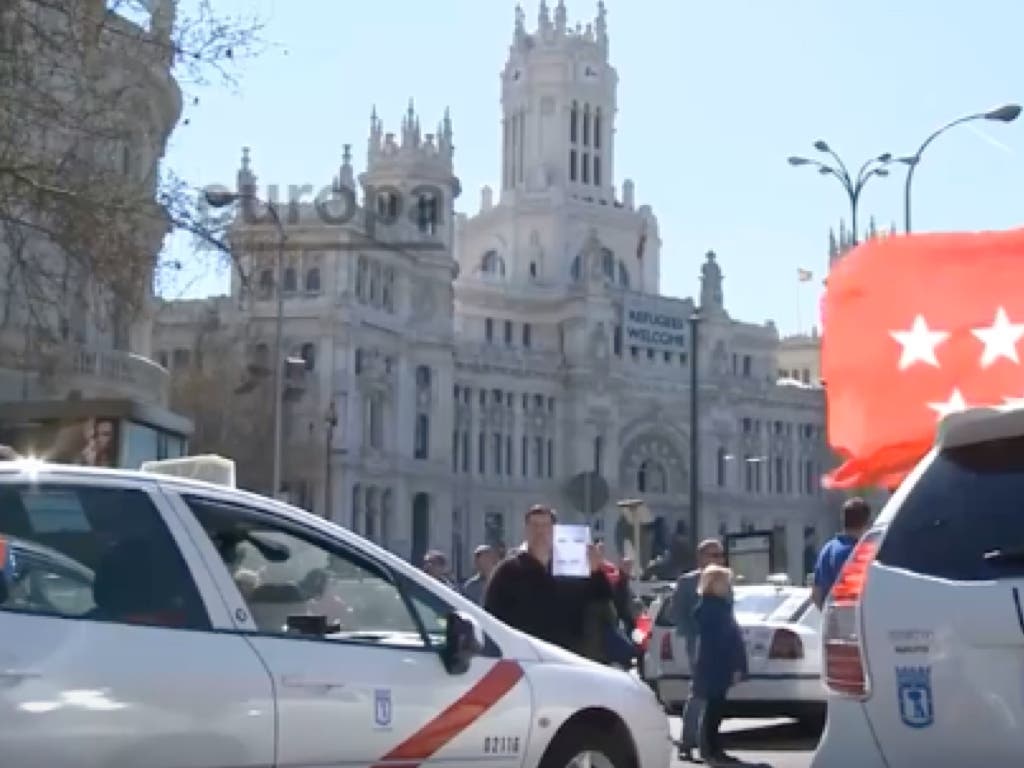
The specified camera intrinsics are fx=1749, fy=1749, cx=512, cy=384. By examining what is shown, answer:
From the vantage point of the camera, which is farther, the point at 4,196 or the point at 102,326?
the point at 102,326

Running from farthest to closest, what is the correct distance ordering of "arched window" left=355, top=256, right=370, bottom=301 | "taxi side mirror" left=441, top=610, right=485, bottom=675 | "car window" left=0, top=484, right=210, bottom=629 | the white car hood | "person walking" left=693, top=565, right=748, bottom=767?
"arched window" left=355, top=256, right=370, bottom=301
"person walking" left=693, top=565, right=748, bottom=767
the white car hood
"taxi side mirror" left=441, top=610, right=485, bottom=675
"car window" left=0, top=484, right=210, bottom=629

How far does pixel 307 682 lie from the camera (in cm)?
628

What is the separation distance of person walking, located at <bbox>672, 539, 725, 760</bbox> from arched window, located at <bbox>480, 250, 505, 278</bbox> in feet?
323

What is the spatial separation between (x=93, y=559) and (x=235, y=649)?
584 mm

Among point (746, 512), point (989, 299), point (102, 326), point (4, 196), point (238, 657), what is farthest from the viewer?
point (746, 512)

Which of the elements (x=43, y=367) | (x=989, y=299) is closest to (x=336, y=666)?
(x=989, y=299)

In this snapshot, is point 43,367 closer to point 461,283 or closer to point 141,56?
point 141,56

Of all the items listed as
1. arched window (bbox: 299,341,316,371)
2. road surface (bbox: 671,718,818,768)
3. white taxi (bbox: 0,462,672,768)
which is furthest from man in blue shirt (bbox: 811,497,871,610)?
arched window (bbox: 299,341,316,371)

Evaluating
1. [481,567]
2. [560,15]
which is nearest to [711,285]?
[560,15]

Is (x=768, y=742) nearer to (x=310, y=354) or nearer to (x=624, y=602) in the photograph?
(x=624, y=602)

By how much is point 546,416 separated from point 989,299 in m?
93.4

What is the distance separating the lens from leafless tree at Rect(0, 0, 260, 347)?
46.2ft

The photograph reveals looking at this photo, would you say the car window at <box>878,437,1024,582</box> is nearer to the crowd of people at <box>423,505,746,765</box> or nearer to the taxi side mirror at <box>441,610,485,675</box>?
the taxi side mirror at <box>441,610,485,675</box>

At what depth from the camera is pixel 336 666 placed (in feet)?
21.0
